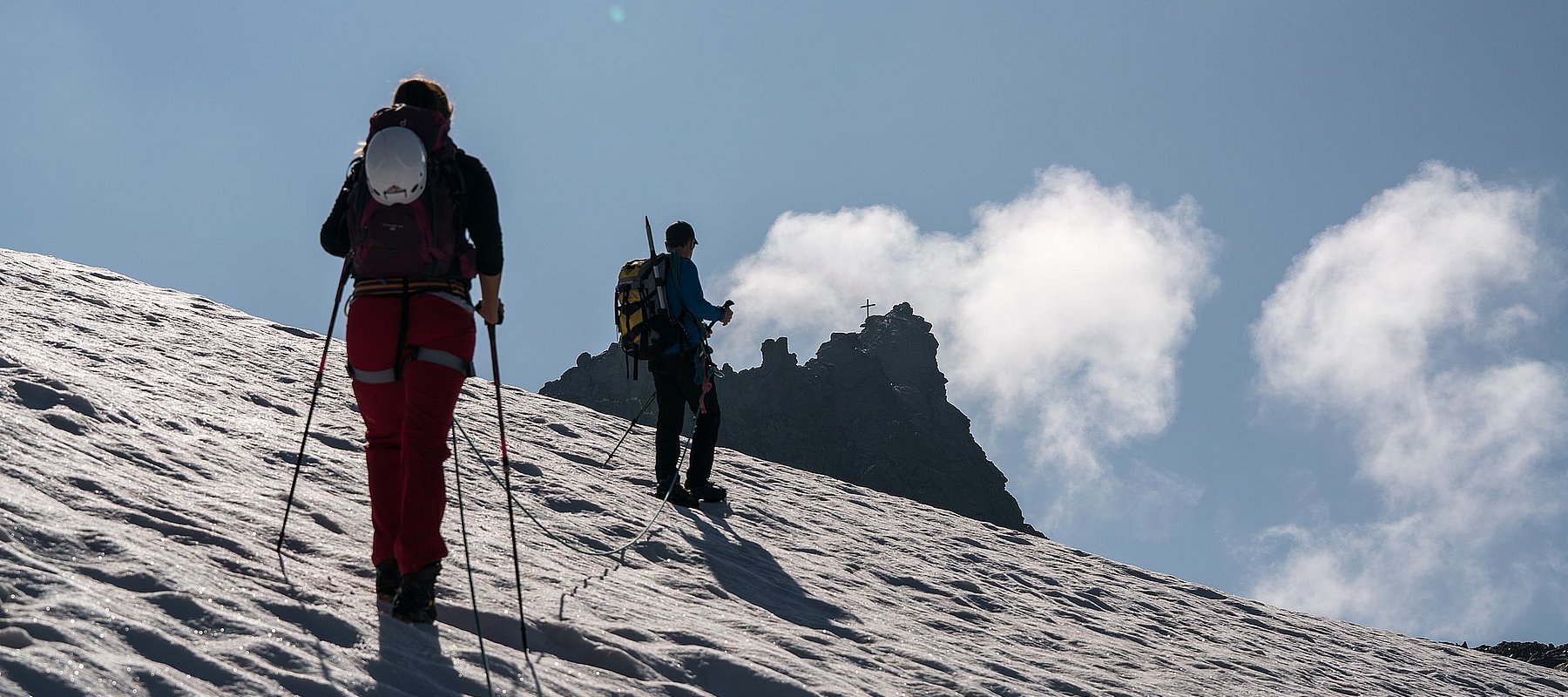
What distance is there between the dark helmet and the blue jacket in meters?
0.11

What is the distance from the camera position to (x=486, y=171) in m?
4.79

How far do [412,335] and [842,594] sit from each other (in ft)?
14.3

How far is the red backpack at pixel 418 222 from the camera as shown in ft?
15.0

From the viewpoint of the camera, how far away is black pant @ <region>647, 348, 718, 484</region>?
30.9 ft

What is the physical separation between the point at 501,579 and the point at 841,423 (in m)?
74.9

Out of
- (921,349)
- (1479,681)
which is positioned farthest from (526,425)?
(921,349)

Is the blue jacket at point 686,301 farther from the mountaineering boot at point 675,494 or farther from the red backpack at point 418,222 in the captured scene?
the red backpack at point 418,222

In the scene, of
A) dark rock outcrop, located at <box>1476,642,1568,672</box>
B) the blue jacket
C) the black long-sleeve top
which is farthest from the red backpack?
dark rock outcrop, located at <box>1476,642,1568,672</box>

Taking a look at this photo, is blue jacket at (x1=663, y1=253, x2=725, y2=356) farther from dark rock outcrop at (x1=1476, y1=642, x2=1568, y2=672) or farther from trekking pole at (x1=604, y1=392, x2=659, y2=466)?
dark rock outcrop at (x1=1476, y1=642, x2=1568, y2=672)

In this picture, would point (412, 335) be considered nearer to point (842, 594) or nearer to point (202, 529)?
point (202, 529)

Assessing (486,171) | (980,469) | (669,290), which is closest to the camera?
(486,171)

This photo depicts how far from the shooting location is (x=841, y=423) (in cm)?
8044

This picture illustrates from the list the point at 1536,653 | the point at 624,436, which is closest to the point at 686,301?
the point at 624,436

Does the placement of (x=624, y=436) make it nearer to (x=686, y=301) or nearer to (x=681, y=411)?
(x=681, y=411)
